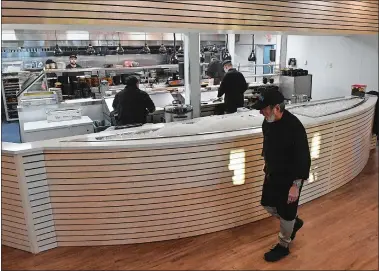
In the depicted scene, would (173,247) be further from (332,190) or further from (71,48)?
Result: (71,48)

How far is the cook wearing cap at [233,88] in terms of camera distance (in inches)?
235

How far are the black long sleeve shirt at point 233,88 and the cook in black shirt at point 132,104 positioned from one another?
1683 mm

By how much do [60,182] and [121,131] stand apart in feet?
2.96

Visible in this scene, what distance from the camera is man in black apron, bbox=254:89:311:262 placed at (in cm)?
267

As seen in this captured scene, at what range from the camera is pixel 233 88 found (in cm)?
598

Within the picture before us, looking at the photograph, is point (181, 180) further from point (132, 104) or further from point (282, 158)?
point (132, 104)

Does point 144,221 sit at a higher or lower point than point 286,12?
lower

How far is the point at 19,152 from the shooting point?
2.91 m

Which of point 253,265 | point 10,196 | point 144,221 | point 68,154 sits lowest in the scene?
point 253,265

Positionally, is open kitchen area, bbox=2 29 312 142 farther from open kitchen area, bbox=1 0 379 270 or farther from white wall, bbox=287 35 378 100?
white wall, bbox=287 35 378 100

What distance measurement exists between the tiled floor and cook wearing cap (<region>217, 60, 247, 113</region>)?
15.6ft

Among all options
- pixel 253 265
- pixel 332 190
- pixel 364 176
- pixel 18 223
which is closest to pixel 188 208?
pixel 253 265

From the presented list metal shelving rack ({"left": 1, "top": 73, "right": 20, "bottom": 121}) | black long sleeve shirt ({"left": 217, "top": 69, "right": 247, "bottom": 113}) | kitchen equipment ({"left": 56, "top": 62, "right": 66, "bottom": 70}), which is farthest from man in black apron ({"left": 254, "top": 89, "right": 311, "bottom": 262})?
metal shelving rack ({"left": 1, "top": 73, "right": 20, "bottom": 121})

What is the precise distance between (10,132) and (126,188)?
21.5ft
